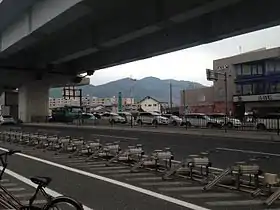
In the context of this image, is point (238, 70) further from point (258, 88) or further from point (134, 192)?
point (134, 192)

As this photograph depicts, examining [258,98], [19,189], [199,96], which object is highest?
[199,96]

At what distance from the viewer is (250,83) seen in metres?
72.6

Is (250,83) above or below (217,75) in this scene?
below

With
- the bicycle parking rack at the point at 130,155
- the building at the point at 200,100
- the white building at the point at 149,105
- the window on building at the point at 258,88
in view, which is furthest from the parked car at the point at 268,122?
the white building at the point at 149,105

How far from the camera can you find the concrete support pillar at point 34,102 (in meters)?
58.7

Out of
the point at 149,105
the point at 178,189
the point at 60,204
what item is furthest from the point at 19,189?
the point at 149,105

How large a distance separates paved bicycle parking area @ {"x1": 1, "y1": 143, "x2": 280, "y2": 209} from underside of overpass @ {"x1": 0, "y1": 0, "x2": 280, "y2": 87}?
25.7 ft

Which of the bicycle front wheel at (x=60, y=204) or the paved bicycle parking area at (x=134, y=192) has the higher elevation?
the bicycle front wheel at (x=60, y=204)

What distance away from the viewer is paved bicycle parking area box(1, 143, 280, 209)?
8383 mm

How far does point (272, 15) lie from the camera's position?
21438 millimetres

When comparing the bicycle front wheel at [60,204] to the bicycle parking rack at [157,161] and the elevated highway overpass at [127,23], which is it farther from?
the elevated highway overpass at [127,23]

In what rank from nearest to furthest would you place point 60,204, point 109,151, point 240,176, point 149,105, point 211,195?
point 60,204, point 211,195, point 240,176, point 109,151, point 149,105

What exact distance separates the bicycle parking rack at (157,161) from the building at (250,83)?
167 ft

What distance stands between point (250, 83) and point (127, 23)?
167 ft
